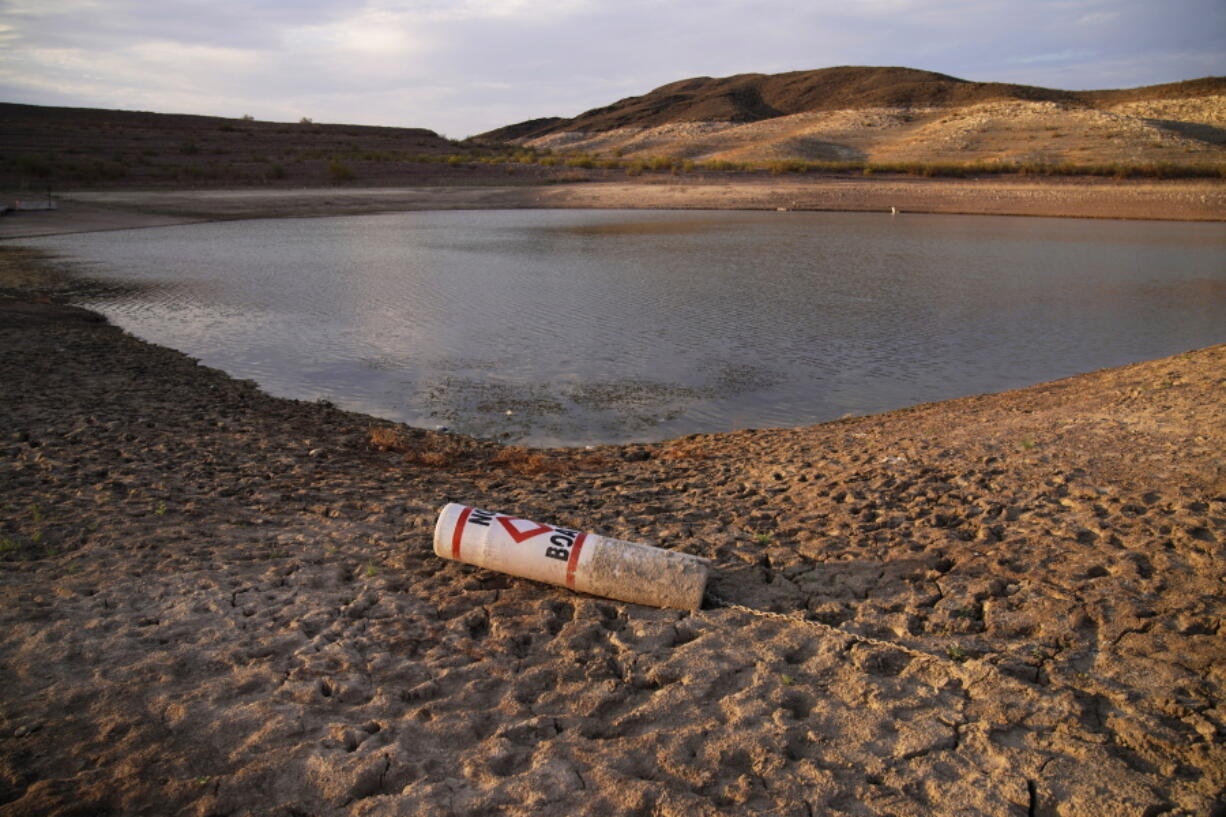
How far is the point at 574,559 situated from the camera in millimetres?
4301

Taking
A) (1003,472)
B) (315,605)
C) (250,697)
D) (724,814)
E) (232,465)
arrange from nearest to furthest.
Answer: (724,814) < (250,697) < (315,605) < (1003,472) < (232,465)

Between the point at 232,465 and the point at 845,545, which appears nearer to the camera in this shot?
the point at 845,545

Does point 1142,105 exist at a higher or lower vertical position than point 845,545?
higher

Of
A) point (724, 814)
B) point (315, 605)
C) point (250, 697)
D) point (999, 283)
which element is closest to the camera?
point (724, 814)

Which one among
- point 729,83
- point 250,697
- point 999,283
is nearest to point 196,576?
point 250,697

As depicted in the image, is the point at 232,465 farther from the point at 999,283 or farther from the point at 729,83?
the point at 729,83

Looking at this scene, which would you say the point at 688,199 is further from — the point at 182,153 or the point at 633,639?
the point at 633,639

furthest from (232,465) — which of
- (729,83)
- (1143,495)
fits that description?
(729,83)

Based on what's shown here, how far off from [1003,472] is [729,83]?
109 meters

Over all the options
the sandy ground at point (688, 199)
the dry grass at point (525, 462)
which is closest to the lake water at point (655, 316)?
the dry grass at point (525, 462)

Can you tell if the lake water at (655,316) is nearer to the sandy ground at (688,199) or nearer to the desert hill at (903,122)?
the sandy ground at (688,199)

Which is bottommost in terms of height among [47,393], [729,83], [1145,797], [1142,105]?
[1145,797]

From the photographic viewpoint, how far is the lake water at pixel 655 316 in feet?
32.2

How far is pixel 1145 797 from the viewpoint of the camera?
2.87m
